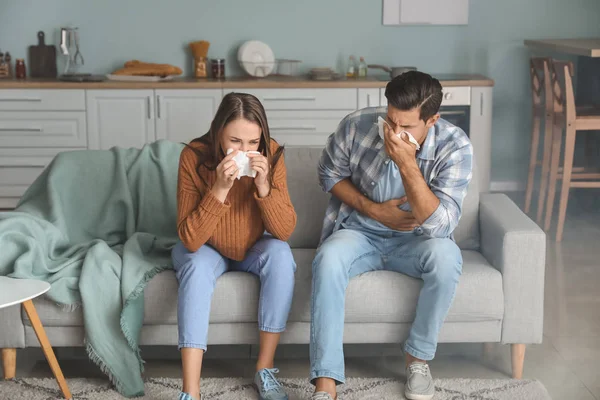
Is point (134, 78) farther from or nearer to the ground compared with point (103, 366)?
farther from the ground

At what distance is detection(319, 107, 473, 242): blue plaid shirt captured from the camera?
262 cm

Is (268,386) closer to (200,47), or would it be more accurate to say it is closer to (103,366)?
(103,366)

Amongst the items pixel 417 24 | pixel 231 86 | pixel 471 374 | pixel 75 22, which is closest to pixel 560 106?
pixel 417 24

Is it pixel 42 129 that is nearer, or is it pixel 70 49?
pixel 42 129

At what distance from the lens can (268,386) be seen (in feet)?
8.27

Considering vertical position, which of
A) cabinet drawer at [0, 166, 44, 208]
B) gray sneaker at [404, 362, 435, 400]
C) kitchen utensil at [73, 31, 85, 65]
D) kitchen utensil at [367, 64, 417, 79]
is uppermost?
kitchen utensil at [73, 31, 85, 65]

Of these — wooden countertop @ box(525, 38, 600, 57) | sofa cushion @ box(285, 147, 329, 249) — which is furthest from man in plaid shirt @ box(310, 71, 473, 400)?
wooden countertop @ box(525, 38, 600, 57)

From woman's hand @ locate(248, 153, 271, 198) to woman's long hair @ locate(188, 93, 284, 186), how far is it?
0.21 feet

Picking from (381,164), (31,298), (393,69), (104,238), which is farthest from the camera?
(393,69)

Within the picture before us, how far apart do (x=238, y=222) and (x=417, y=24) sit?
3.21 m

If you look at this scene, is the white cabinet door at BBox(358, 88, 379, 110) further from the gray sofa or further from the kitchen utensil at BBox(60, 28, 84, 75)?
the gray sofa

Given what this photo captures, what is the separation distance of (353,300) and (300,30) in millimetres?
3197

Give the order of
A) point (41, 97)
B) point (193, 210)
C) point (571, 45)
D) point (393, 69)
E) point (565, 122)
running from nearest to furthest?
point (193, 210) < point (565, 122) < point (571, 45) < point (41, 97) < point (393, 69)

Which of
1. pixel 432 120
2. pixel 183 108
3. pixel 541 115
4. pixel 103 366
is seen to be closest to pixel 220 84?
pixel 183 108
